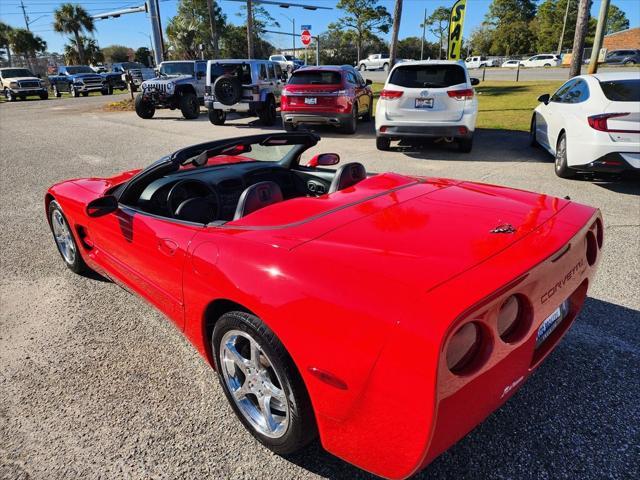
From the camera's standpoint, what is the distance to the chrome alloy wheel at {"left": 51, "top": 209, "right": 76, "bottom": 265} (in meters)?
3.78

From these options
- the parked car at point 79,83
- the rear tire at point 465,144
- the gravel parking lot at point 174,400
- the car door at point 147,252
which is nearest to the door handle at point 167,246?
the car door at point 147,252

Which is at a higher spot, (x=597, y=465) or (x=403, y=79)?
(x=403, y=79)

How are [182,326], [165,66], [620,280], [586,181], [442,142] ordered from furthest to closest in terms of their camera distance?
[165,66] < [442,142] < [586,181] < [620,280] < [182,326]

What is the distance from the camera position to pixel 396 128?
8.34 meters

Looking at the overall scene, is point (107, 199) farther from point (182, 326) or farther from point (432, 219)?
point (432, 219)

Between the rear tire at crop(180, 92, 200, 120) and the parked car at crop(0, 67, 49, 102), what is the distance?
1761 cm

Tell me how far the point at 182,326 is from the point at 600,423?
2.15 meters

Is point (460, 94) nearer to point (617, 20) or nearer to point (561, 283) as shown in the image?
point (561, 283)

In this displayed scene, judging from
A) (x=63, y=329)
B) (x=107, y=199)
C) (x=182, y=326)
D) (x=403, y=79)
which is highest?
(x=403, y=79)

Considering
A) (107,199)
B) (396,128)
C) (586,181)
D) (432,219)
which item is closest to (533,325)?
(432,219)

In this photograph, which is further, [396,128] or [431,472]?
[396,128]

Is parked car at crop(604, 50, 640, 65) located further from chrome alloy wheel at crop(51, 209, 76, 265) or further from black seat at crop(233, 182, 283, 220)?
chrome alloy wheel at crop(51, 209, 76, 265)

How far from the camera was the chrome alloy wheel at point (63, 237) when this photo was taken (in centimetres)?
378

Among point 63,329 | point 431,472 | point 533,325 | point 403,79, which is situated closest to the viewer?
point 533,325
